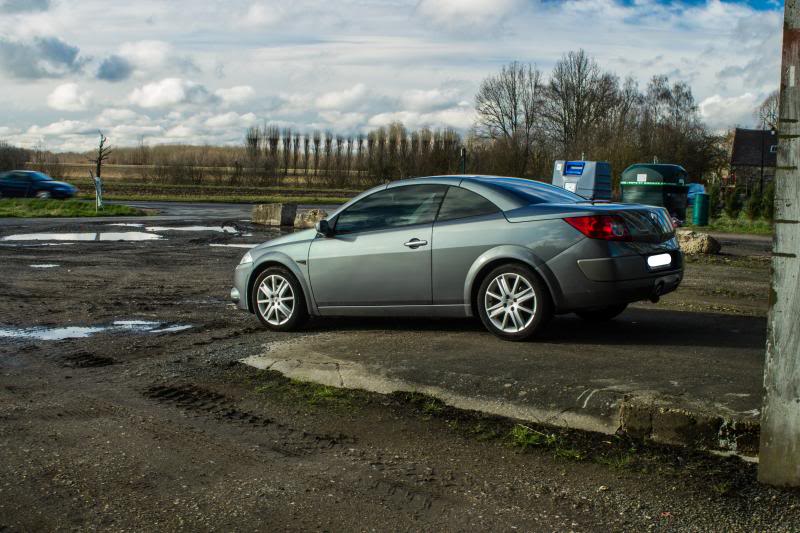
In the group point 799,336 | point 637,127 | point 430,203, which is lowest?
point 799,336

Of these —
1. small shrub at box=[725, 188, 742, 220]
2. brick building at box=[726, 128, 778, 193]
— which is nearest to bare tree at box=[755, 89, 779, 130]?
brick building at box=[726, 128, 778, 193]

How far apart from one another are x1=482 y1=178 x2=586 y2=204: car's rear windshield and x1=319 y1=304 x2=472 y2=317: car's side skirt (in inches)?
44.9

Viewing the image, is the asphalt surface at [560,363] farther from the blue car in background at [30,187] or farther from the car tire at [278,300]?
the blue car in background at [30,187]

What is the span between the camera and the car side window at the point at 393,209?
319 inches

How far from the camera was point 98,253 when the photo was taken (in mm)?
17281

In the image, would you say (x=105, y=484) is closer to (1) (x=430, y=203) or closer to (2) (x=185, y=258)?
(1) (x=430, y=203)

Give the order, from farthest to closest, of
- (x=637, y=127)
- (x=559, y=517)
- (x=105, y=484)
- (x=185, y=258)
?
(x=637, y=127), (x=185, y=258), (x=105, y=484), (x=559, y=517)

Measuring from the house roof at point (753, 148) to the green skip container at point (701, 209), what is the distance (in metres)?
48.8

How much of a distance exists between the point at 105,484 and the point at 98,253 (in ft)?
45.1

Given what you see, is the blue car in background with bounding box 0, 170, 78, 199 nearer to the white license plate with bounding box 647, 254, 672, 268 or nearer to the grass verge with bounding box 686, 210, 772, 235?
the grass verge with bounding box 686, 210, 772, 235

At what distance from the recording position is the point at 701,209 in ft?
90.2

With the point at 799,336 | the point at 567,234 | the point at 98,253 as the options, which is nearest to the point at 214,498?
the point at 799,336

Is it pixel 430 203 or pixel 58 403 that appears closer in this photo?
pixel 58 403

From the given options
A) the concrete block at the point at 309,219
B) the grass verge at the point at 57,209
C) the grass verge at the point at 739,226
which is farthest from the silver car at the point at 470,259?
the grass verge at the point at 57,209
